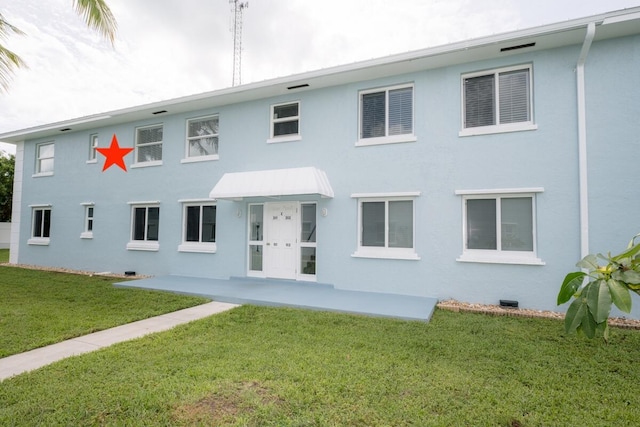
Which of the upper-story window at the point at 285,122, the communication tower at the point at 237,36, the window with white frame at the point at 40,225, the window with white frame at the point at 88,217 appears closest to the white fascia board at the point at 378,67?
the upper-story window at the point at 285,122

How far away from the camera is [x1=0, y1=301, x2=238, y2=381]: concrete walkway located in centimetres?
538

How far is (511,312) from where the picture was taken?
8.56 meters

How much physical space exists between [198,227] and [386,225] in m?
7.68

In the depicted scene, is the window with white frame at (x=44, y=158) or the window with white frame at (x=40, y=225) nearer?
the window with white frame at (x=40, y=225)

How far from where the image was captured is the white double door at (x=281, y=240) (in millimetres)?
12109

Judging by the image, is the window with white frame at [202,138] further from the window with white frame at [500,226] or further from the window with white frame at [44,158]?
the window with white frame at [500,226]

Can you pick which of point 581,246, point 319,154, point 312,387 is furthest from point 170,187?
point 581,246

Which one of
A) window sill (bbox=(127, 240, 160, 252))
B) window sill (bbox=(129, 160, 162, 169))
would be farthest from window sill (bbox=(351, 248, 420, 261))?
window sill (bbox=(129, 160, 162, 169))

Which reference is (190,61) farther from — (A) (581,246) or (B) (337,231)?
(A) (581,246)

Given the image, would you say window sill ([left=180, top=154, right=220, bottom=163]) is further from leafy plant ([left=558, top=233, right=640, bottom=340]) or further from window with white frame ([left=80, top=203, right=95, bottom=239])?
leafy plant ([left=558, top=233, right=640, bottom=340])

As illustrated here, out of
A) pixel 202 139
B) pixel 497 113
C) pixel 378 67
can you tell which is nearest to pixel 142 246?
pixel 202 139

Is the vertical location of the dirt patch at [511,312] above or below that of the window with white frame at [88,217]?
below

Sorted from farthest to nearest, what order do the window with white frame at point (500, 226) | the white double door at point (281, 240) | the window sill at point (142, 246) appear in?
the window sill at point (142, 246) → the white double door at point (281, 240) → the window with white frame at point (500, 226)

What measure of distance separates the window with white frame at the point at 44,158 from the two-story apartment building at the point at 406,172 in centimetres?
481
